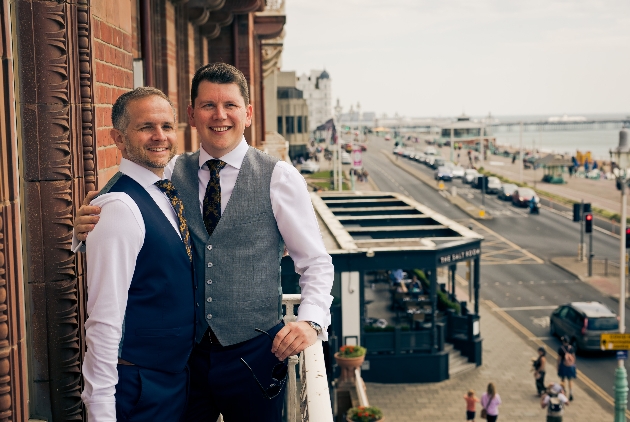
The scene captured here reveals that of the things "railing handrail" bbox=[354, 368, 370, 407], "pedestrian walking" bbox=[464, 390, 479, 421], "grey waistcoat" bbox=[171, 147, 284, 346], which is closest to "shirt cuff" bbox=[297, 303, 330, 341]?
"grey waistcoat" bbox=[171, 147, 284, 346]

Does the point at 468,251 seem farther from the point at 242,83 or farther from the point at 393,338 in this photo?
the point at 242,83

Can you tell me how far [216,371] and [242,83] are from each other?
4.19 ft

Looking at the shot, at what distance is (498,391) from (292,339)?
762 inches

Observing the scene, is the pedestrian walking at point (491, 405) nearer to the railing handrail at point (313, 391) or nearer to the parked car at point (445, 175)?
the railing handrail at point (313, 391)

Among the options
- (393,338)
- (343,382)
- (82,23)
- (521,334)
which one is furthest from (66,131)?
(521,334)

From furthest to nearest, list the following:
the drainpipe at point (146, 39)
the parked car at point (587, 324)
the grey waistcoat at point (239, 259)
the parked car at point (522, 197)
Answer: the parked car at point (522, 197)
the parked car at point (587, 324)
the drainpipe at point (146, 39)
the grey waistcoat at point (239, 259)

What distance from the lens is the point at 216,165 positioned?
347cm

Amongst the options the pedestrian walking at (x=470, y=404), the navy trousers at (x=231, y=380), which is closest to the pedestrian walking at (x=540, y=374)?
the pedestrian walking at (x=470, y=404)

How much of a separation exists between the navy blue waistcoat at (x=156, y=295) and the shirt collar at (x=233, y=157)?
442 mm

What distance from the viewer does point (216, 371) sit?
3.41 metres

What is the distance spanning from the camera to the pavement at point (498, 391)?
19.5 meters

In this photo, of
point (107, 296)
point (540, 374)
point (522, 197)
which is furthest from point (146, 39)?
point (522, 197)

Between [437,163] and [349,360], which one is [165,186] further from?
[437,163]

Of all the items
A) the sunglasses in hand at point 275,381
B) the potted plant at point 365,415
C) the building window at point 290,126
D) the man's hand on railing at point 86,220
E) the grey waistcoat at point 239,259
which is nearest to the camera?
the man's hand on railing at point 86,220
